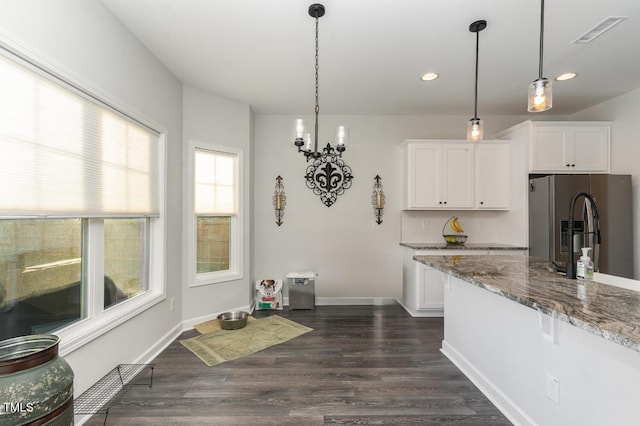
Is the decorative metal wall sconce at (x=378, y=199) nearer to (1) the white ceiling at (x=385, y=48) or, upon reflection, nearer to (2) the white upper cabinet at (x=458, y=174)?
(2) the white upper cabinet at (x=458, y=174)

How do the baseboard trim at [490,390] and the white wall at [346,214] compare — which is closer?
the baseboard trim at [490,390]

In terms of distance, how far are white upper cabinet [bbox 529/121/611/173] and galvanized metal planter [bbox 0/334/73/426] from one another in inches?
184

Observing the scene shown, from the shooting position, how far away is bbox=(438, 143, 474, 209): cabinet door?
395 centimetres

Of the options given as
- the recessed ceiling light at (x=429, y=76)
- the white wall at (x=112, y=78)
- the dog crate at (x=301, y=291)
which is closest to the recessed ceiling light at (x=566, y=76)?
the recessed ceiling light at (x=429, y=76)

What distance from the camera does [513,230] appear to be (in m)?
3.96

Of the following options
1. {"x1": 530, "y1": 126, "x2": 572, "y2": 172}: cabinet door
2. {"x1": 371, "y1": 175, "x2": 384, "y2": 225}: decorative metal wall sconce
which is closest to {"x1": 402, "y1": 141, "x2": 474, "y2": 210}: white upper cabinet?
{"x1": 371, "y1": 175, "x2": 384, "y2": 225}: decorative metal wall sconce

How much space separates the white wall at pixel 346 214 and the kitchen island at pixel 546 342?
1852 millimetres

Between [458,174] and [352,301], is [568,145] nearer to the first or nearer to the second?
[458,174]

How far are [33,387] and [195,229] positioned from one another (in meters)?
2.29

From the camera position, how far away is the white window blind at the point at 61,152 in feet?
4.75

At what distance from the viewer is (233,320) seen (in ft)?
10.7

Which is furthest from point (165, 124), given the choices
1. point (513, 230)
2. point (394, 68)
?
point (513, 230)

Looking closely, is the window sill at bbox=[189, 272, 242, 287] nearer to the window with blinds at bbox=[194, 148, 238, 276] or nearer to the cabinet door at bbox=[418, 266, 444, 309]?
the window with blinds at bbox=[194, 148, 238, 276]

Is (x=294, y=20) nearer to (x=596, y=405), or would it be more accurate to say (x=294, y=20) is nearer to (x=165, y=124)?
(x=165, y=124)
